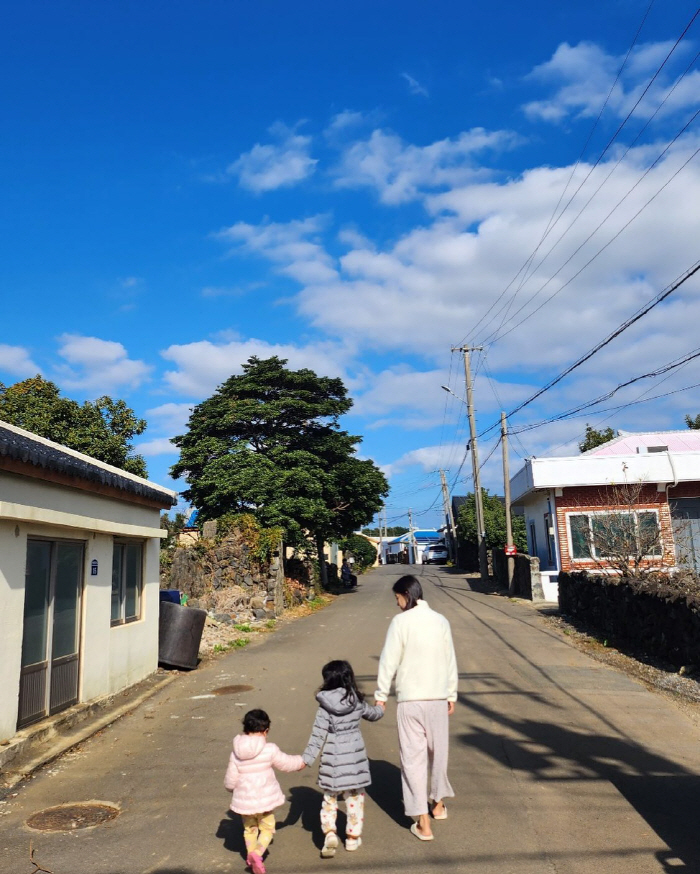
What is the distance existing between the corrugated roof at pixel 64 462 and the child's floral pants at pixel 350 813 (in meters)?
4.34

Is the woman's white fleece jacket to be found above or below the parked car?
below

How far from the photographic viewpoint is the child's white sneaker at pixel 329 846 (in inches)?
173

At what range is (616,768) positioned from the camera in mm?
6051

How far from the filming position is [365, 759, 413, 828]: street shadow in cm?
509

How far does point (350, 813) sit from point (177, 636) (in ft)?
25.9

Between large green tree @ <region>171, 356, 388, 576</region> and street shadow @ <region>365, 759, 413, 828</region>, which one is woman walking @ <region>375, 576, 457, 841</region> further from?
large green tree @ <region>171, 356, 388, 576</region>

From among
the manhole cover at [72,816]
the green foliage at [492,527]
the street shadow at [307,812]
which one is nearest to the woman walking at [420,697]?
the street shadow at [307,812]

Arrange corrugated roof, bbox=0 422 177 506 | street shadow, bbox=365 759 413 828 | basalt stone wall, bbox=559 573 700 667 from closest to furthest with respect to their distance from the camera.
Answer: street shadow, bbox=365 759 413 828 < corrugated roof, bbox=0 422 177 506 < basalt stone wall, bbox=559 573 700 667

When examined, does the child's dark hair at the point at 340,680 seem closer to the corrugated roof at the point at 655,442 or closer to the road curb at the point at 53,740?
the road curb at the point at 53,740

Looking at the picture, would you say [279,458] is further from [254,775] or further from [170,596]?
[254,775]

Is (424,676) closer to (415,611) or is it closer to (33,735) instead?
(415,611)

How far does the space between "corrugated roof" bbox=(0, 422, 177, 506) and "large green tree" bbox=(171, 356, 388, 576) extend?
12115mm

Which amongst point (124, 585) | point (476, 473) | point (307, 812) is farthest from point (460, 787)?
point (476, 473)

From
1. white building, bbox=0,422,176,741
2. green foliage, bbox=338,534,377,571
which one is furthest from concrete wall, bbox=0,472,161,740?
green foliage, bbox=338,534,377,571
